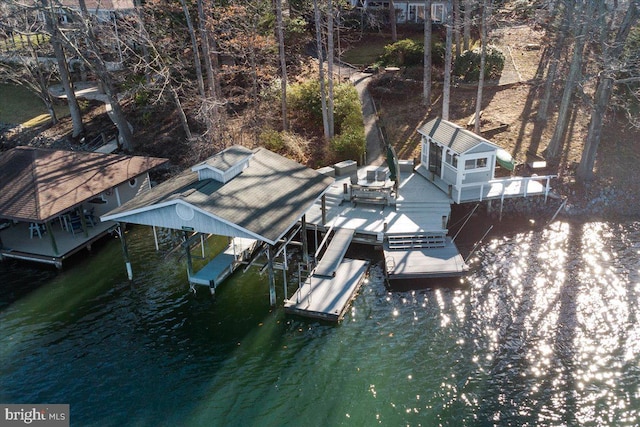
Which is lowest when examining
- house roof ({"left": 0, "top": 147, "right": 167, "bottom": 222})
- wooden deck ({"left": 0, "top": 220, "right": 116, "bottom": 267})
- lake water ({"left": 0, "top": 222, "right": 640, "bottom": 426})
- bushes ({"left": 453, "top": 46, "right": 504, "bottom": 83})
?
lake water ({"left": 0, "top": 222, "right": 640, "bottom": 426})

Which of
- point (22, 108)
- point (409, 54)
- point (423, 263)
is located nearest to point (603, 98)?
point (423, 263)

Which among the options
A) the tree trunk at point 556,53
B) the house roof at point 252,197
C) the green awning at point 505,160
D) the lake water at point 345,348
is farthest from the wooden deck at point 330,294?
the tree trunk at point 556,53

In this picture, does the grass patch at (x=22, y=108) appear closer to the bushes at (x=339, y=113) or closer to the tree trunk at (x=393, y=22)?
the bushes at (x=339, y=113)

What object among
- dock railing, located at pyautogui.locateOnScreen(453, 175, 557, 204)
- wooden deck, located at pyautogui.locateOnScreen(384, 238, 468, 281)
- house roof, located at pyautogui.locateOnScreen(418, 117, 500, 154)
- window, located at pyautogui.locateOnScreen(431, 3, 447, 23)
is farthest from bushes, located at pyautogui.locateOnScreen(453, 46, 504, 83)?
wooden deck, located at pyautogui.locateOnScreen(384, 238, 468, 281)

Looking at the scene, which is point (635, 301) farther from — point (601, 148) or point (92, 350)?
point (92, 350)

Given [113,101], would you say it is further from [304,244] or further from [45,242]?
[304,244]

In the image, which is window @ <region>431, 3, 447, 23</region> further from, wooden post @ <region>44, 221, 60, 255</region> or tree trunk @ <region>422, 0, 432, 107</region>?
wooden post @ <region>44, 221, 60, 255</region>

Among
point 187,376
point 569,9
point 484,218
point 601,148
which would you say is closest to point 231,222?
point 187,376
